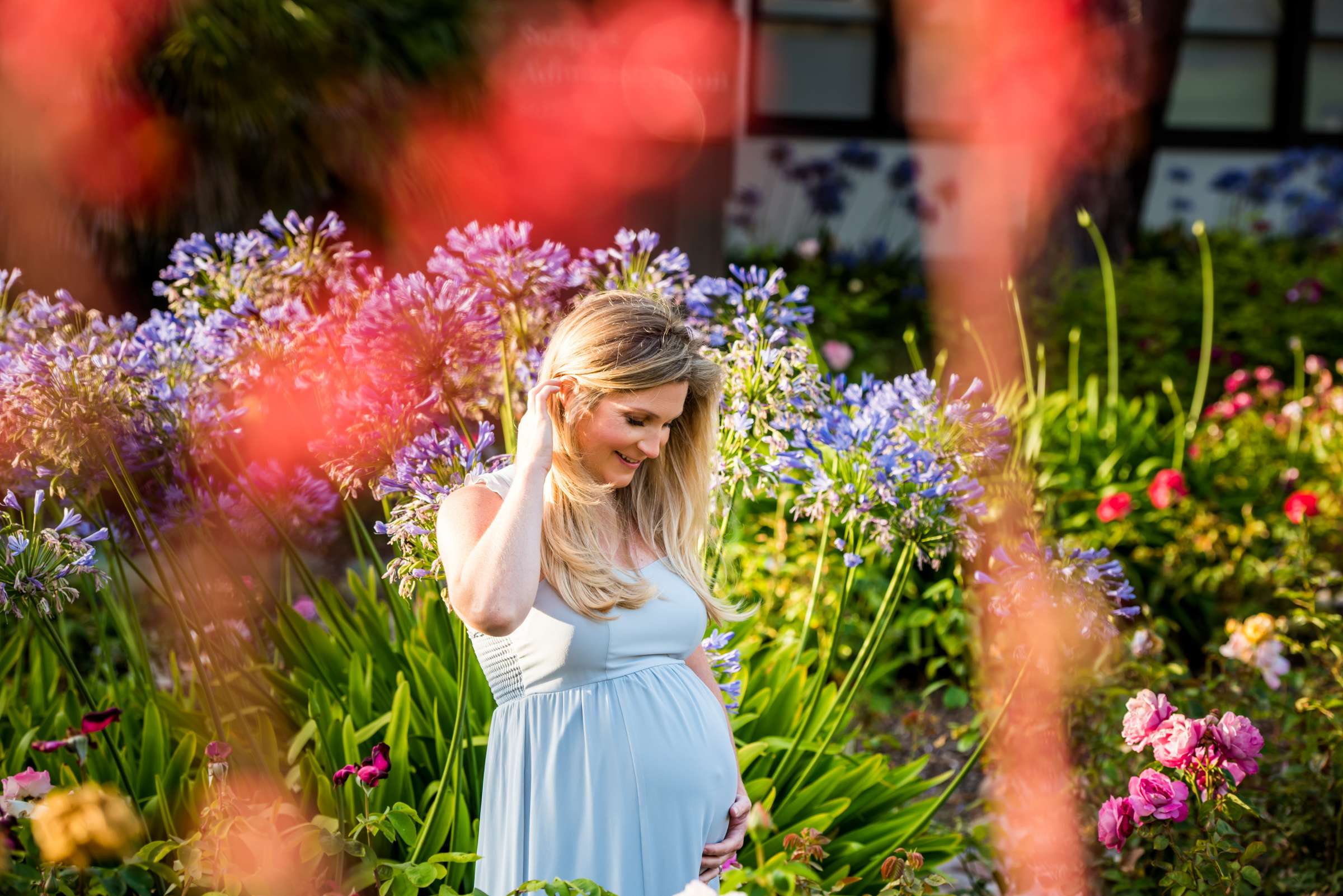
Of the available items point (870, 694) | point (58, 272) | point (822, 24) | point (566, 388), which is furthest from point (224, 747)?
point (822, 24)

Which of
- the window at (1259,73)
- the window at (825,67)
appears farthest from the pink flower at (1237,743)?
the window at (1259,73)

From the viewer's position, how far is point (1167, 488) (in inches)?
185

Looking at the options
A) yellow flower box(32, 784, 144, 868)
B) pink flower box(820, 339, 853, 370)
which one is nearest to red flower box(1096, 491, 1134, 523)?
pink flower box(820, 339, 853, 370)

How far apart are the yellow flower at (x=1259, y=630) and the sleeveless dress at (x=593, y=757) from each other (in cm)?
216

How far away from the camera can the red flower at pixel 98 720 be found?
92.0 inches

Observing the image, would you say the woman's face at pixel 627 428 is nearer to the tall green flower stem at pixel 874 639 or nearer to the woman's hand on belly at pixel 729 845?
the woman's hand on belly at pixel 729 845

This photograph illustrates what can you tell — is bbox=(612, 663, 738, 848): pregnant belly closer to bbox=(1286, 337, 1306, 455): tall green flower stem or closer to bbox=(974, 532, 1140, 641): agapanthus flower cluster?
bbox=(974, 532, 1140, 641): agapanthus flower cluster

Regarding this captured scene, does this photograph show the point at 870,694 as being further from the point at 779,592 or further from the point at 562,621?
the point at 562,621

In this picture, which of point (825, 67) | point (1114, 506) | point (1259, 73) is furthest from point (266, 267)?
point (1259, 73)

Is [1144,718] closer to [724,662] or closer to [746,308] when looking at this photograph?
[724,662]

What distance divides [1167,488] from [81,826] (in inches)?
152

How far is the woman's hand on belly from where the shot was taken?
221 cm

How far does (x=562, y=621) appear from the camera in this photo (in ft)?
6.67

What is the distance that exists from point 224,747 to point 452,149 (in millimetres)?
4720
